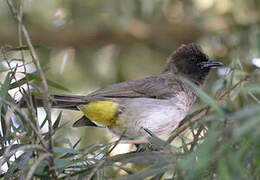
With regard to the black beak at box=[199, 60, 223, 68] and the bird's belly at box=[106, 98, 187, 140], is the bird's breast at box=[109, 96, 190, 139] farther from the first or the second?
the black beak at box=[199, 60, 223, 68]

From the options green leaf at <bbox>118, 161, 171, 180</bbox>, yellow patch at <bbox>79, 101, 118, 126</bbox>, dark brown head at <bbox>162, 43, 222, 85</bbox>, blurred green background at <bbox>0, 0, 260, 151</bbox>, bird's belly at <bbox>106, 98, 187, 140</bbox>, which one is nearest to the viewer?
green leaf at <bbox>118, 161, 171, 180</bbox>

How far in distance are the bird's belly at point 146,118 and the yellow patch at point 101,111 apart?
0.28ft

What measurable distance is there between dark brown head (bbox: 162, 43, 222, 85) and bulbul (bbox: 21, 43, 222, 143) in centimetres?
18

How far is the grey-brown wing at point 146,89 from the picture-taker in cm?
344

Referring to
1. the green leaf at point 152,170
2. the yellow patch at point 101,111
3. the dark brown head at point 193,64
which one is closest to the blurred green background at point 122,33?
the dark brown head at point 193,64

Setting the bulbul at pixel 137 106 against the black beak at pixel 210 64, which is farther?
the black beak at pixel 210 64

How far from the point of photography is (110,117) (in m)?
3.35

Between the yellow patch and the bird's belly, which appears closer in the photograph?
the yellow patch

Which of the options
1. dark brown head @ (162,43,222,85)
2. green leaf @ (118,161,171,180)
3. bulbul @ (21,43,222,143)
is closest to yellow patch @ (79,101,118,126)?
bulbul @ (21,43,222,143)

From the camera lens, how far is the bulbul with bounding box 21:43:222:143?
10.7 feet

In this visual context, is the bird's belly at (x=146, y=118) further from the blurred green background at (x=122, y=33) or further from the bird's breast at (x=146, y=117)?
the blurred green background at (x=122, y=33)

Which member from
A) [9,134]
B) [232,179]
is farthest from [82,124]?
[232,179]

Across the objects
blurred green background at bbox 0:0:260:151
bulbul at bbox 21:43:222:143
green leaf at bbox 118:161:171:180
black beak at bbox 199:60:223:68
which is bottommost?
green leaf at bbox 118:161:171:180

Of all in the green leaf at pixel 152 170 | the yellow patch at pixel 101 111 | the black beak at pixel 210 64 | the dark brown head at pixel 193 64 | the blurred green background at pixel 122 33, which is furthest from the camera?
the blurred green background at pixel 122 33
